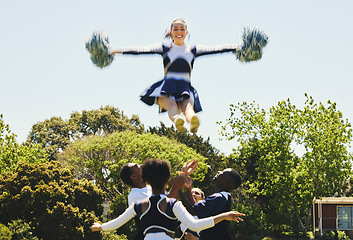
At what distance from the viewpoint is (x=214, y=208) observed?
4.84 m

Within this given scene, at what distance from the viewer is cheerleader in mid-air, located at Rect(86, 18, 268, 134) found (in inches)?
204

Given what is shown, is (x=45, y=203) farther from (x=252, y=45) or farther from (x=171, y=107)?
(x=252, y=45)

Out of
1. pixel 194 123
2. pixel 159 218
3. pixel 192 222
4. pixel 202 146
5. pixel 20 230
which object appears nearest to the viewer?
pixel 192 222

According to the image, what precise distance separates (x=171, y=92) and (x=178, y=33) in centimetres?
65

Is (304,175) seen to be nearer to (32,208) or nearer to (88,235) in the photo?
(88,235)

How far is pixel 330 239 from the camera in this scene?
31.8 m

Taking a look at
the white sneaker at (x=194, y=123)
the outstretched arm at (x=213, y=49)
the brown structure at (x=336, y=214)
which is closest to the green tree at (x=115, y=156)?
the brown structure at (x=336, y=214)

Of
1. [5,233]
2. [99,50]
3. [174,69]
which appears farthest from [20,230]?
[174,69]

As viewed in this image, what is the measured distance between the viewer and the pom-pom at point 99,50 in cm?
518

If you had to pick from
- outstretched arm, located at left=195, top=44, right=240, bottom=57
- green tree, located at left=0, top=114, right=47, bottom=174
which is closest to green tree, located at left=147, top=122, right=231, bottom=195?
green tree, located at left=0, top=114, right=47, bottom=174

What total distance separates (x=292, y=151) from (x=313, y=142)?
1.46m

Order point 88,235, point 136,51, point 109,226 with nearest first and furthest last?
point 109,226
point 136,51
point 88,235

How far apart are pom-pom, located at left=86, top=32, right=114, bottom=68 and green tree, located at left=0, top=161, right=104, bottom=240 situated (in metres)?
14.2

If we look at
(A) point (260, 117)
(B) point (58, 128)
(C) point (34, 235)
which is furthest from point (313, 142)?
(B) point (58, 128)
